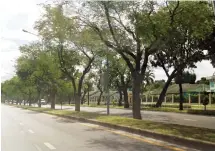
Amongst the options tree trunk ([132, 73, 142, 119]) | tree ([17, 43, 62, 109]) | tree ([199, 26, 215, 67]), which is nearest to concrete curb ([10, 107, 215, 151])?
tree trunk ([132, 73, 142, 119])

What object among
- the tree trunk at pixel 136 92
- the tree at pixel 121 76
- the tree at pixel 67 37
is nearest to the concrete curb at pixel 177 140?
the tree trunk at pixel 136 92

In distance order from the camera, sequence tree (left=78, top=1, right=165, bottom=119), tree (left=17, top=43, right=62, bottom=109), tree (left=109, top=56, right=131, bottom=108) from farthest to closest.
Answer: tree (left=109, top=56, right=131, bottom=108), tree (left=17, top=43, right=62, bottom=109), tree (left=78, top=1, right=165, bottom=119)

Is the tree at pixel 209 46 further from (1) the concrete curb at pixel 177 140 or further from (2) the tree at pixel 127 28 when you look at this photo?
(1) the concrete curb at pixel 177 140

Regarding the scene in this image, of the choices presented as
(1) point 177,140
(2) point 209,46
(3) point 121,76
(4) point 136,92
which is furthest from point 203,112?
(3) point 121,76

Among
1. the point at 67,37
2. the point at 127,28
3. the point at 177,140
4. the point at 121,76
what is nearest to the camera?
the point at 177,140

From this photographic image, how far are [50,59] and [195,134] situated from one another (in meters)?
40.2

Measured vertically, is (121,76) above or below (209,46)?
below

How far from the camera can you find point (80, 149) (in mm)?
11070

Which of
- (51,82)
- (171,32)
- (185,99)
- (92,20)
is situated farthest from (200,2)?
(185,99)

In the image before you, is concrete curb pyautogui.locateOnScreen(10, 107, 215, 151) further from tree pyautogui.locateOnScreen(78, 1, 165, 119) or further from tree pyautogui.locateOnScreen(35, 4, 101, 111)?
tree pyautogui.locateOnScreen(35, 4, 101, 111)

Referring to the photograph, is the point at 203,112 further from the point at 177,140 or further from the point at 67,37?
the point at 177,140

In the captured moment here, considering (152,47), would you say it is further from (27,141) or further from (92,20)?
(27,141)

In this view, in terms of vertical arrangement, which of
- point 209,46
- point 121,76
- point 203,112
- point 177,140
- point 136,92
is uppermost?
point 209,46

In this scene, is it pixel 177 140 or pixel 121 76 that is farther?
pixel 121 76
